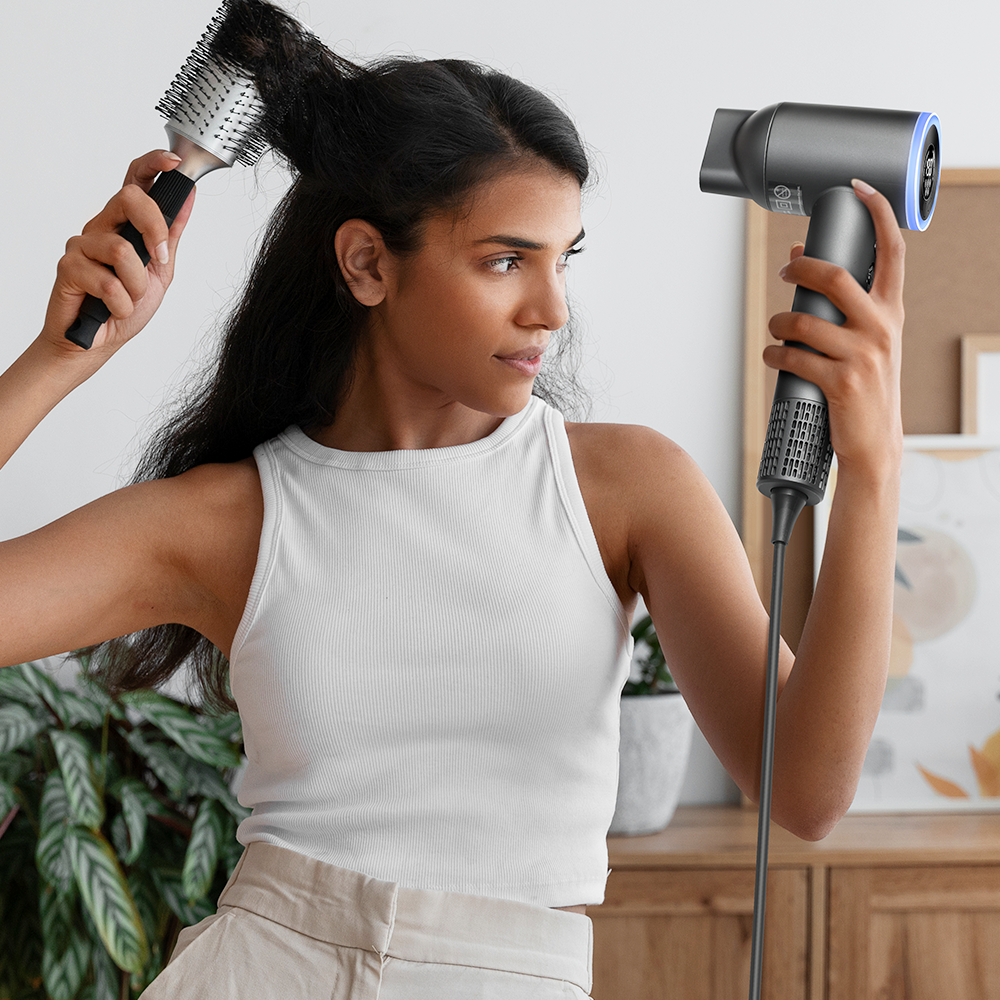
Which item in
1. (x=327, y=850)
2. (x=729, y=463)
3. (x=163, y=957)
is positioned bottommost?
(x=163, y=957)

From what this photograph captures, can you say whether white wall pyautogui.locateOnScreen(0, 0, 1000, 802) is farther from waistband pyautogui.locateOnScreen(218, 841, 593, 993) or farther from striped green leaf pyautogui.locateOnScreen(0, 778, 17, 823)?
waistband pyautogui.locateOnScreen(218, 841, 593, 993)

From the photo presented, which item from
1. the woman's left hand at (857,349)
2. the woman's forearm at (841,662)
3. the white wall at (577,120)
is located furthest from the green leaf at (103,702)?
the woman's left hand at (857,349)

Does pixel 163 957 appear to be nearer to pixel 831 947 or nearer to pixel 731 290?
pixel 831 947

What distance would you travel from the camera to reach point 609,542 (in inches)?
34.4

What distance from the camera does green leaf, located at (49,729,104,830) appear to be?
1.55m

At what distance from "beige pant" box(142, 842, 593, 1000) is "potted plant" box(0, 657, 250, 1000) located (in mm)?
781

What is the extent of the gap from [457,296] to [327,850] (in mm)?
427

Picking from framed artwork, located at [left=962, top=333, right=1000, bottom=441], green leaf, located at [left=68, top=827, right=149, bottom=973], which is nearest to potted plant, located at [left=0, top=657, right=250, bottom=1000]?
green leaf, located at [left=68, top=827, right=149, bottom=973]

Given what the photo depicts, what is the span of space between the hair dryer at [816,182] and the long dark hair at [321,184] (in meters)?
0.22

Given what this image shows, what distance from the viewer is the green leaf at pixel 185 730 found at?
1.60 metres

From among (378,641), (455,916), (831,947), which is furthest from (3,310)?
(831,947)

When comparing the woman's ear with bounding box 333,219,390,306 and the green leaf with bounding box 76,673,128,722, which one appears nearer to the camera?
the woman's ear with bounding box 333,219,390,306

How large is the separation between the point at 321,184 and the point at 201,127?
0.13 meters

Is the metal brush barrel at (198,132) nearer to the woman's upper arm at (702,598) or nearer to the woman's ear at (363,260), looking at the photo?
the woman's ear at (363,260)
